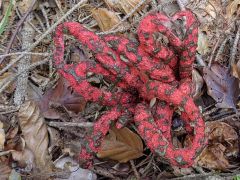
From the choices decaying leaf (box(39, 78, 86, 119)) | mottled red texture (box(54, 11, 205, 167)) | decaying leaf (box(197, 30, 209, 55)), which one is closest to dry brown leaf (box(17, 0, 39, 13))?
decaying leaf (box(39, 78, 86, 119))

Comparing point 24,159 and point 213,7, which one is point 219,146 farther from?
point 24,159

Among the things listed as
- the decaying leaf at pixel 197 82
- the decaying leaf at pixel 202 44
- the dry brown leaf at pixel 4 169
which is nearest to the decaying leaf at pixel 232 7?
the decaying leaf at pixel 202 44

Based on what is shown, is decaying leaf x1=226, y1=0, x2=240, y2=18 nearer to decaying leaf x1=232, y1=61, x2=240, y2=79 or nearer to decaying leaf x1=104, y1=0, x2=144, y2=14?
decaying leaf x1=232, y1=61, x2=240, y2=79

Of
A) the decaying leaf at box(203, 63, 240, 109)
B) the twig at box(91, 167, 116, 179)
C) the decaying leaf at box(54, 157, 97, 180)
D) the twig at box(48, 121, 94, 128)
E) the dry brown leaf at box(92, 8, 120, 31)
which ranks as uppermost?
the dry brown leaf at box(92, 8, 120, 31)

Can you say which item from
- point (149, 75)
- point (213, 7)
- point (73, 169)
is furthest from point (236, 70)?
point (73, 169)

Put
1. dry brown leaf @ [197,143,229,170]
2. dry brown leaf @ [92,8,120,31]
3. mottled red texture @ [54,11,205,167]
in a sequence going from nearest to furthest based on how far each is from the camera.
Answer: mottled red texture @ [54,11,205,167]
dry brown leaf @ [197,143,229,170]
dry brown leaf @ [92,8,120,31]

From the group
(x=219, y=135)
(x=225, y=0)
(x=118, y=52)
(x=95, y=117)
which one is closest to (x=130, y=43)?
(x=118, y=52)

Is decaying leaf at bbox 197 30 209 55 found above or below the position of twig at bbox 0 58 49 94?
below

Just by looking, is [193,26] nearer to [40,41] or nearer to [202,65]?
[202,65]
